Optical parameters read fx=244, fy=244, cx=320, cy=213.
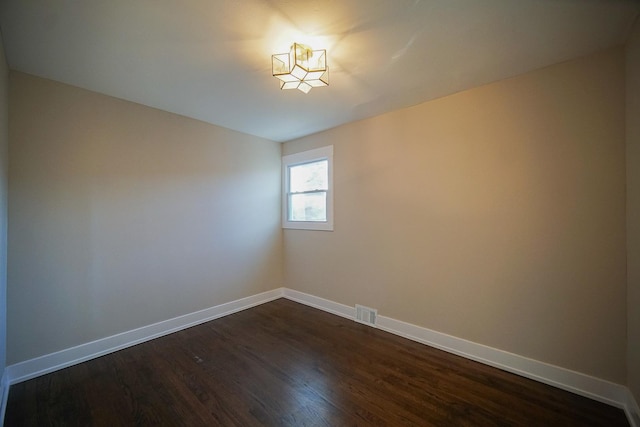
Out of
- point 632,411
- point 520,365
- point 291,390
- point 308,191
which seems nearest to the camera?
point 632,411

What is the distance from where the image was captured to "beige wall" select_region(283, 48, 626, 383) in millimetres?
1755

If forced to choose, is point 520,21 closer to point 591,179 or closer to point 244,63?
point 591,179

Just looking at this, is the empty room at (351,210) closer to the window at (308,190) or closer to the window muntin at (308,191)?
the window at (308,190)

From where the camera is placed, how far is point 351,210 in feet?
10.4

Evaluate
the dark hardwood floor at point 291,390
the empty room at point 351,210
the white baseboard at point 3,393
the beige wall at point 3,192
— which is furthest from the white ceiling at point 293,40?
the dark hardwood floor at point 291,390

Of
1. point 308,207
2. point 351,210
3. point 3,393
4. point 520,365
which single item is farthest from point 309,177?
point 3,393

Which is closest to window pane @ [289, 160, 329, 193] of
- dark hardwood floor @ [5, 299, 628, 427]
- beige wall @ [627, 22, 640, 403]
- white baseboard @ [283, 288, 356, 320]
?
white baseboard @ [283, 288, 356, 320]

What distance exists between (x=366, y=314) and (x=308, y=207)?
1.71 metres

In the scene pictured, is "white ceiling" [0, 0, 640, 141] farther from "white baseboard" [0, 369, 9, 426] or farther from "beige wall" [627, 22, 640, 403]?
"white baseboard" [0, 369, 9, 426]

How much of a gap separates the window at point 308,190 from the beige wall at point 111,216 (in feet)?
2.36

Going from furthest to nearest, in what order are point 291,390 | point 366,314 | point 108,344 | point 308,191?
point 308,191, point 366,314, point 108,344, point 291,390

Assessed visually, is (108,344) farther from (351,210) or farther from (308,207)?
(351,210)

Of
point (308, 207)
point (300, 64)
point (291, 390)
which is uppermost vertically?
point (300, 64)

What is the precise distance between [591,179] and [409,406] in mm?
2109
